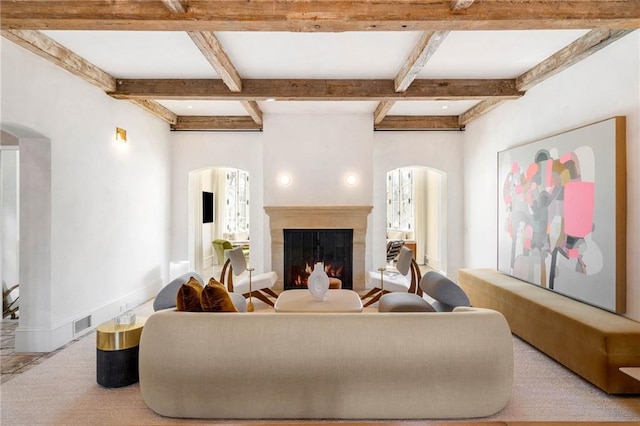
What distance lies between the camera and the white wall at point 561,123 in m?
2.87

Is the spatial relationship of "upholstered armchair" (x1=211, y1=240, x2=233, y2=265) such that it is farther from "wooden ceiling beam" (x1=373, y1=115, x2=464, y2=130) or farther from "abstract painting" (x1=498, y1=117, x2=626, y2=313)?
"abstract painting" (x1=498, y1=117, x2=626, y2=313)

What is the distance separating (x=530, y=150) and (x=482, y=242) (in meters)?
1.89

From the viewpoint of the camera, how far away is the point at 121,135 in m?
4.67

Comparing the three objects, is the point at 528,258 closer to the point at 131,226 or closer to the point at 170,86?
the point at 170,86

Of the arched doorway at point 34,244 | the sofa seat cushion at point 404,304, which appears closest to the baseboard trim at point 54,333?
the arched doorway at point 34,244

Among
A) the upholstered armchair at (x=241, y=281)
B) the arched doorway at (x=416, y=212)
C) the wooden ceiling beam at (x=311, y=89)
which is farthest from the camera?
the arched doorway at (x=416, y=212)

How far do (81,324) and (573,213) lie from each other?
5.03 meters

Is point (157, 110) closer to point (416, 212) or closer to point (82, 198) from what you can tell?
point (82, 198)

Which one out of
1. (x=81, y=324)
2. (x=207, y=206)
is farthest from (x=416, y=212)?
(x=81, y=324)

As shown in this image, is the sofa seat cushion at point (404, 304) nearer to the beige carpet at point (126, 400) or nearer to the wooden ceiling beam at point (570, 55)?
the beige carpet at point (126, 400)

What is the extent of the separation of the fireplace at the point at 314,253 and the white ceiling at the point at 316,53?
8.26 feet

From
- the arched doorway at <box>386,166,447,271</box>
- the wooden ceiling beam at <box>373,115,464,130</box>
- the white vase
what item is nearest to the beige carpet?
the white vase

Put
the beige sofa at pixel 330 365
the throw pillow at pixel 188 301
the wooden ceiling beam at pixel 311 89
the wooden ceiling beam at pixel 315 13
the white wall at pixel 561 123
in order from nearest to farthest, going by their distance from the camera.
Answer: the beige sofa at pixel 330 365 → the wooden ceiling beam at pixel 315 13 → the throw pillow at pixel 188 301 → the white wall at pixel 561 123 → the wooden ceiling beam at pixel 311 89

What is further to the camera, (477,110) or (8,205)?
(477,110)
